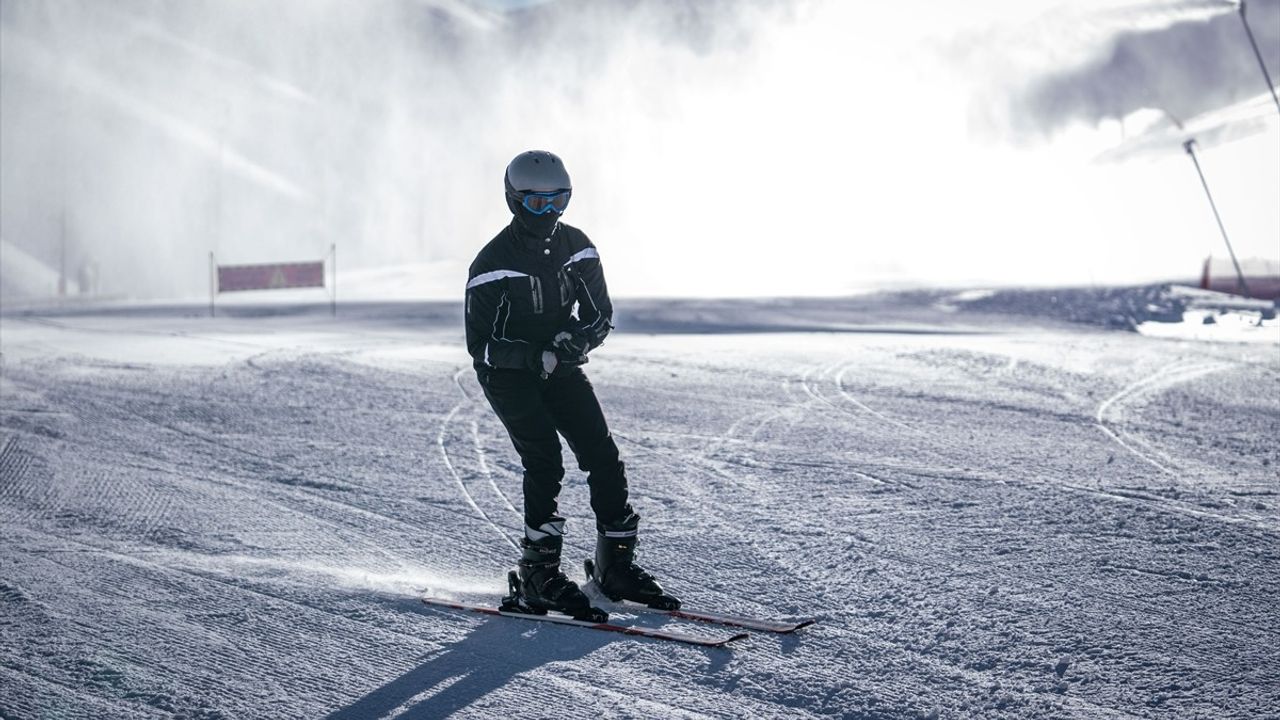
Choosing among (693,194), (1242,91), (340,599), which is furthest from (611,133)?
(340,599)

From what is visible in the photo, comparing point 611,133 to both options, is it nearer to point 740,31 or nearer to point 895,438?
point 740,31

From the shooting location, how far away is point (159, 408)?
1034 centimetres

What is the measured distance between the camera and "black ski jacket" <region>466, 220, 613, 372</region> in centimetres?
473

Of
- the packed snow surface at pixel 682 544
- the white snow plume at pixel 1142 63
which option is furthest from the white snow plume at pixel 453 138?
the packed snow surface at pixel 682 544

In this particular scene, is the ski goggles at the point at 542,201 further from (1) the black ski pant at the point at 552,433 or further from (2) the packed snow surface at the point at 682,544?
(2) the packed snow surface at the point at 682,544

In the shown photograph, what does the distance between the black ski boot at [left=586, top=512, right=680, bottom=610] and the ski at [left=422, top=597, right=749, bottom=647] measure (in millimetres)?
257

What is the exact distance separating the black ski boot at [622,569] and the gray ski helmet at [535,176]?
1.56m

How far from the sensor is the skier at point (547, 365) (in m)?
4.70

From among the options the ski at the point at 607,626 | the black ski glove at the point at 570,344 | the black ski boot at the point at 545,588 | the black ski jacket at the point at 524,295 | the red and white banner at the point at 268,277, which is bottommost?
the ski at the point at 607,626

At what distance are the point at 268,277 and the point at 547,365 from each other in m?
23.5

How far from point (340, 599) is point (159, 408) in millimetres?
6363

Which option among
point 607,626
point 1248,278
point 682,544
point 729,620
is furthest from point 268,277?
point 1248,278

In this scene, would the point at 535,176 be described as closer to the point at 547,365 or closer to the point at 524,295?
the point at 524,295

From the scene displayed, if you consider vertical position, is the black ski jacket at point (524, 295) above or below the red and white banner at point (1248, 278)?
below
